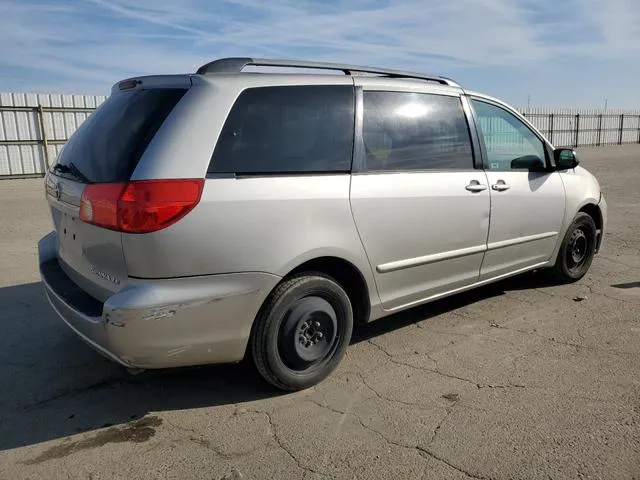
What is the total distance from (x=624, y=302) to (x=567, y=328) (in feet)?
3.18

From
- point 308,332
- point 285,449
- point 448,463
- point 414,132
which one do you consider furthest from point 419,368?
point 414,132

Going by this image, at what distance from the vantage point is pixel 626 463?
2.53m

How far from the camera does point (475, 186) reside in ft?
13.4

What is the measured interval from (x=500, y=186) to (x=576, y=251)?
1.67 m

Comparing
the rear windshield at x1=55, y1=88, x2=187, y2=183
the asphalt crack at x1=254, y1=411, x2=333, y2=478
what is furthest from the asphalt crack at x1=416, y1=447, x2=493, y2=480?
the rear windshield at x1=55, y1=88, x2=187, y2=183

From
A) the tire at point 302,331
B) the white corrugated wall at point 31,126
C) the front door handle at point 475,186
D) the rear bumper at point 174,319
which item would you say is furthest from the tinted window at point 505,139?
the white corrugated wall at point 31,126

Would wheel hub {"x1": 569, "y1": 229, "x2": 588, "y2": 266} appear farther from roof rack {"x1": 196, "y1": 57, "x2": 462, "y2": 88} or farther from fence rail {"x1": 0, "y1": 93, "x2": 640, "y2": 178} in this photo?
fence rail {"x1": 0, "y1": 93, "x2": 640, "y2": 178}

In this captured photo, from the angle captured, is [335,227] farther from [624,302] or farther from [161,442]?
[624,302]

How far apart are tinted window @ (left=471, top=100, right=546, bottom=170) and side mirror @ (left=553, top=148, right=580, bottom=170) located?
0.45 feet

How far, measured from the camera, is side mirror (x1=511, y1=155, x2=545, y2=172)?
4.62 metres

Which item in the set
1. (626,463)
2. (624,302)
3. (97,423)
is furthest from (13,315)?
(624,302)

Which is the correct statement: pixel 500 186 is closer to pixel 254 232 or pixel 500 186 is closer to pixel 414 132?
pixel 414 132

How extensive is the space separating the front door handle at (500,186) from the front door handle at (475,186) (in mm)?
139

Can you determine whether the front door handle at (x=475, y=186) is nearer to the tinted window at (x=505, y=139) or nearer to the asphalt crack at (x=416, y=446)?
the tinted window at (x=505, y=139)
